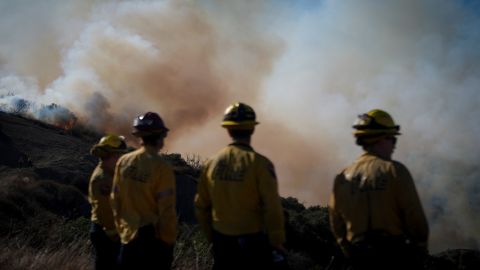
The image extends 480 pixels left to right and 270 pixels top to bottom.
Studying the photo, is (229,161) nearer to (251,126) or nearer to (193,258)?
(251,126)

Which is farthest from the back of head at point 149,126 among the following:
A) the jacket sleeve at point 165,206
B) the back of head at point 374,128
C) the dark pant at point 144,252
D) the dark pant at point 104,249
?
the back of head at point 374,128

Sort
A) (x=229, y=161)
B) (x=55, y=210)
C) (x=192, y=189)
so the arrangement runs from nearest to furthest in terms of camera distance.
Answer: (x=229, y=161), (x=55, y=210), (x=192, y=189)

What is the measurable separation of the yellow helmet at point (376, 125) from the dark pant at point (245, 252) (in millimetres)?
1440

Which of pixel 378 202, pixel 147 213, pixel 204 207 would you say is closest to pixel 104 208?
pixel 147 213

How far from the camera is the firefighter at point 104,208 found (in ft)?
21.6

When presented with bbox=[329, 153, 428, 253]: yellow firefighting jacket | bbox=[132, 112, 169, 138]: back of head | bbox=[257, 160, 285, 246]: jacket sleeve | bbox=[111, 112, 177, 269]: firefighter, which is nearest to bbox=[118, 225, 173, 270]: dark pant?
bbox=[111, 112, 177, 269]: firefighter

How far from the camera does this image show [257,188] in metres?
4.98

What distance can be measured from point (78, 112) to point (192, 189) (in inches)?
962

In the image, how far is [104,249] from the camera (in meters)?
6.64

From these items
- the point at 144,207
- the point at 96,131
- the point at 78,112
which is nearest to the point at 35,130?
the point at 96,131

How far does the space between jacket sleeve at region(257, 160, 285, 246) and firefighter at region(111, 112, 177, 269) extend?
3.55 ft

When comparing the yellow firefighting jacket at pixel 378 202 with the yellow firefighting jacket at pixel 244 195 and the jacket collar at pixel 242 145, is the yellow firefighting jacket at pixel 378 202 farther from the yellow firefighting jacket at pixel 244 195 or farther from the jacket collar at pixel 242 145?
the jacket collar at pixel 242 145

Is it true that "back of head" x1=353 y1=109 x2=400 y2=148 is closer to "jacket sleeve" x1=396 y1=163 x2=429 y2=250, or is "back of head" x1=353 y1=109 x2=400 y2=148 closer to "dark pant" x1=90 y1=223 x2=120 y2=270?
"jacket sleeve" x1=396 y1=163 x2=429 y2=250

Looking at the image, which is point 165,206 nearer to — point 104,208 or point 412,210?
point 104,208
